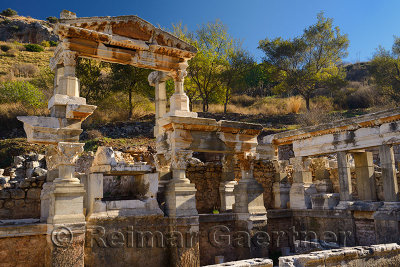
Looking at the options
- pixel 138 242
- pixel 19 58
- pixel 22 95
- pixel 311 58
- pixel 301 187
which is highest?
pixel 19 58

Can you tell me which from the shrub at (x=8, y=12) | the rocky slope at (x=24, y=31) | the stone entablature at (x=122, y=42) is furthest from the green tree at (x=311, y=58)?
the shrub at (x=8, y=12)

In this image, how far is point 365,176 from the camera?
11562 mm

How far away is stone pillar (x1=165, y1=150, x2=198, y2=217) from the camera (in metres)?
8.72

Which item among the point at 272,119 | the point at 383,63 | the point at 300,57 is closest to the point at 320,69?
the point at 300,57

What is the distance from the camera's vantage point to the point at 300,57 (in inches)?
1216

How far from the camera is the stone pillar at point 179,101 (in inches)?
Result: 395

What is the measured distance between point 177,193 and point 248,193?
252cm

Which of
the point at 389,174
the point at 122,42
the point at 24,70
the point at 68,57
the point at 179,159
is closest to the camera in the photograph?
the point at 68,57

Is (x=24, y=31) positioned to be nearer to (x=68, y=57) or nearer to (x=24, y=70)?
(x=24, y=70)

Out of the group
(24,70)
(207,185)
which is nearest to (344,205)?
(207,185)

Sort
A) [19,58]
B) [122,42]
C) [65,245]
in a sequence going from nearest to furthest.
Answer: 1. [65,245]
2. [122,42]
3. [19,58]

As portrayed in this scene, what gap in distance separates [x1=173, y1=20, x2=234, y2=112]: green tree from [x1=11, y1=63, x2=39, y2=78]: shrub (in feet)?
62.6

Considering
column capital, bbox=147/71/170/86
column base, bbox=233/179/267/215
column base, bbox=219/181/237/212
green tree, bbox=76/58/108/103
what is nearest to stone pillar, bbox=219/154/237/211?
column base, bbox=219/181/237/212

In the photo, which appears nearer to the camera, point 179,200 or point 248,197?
point 179,200
